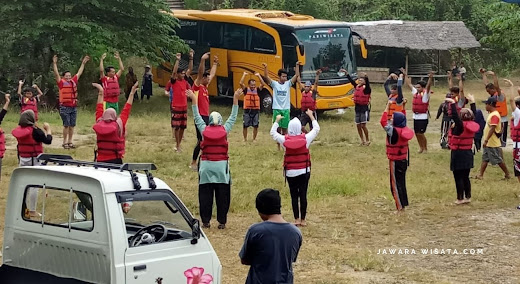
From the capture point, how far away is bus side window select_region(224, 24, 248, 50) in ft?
91.0

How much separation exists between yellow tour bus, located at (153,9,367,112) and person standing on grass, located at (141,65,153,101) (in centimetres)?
193

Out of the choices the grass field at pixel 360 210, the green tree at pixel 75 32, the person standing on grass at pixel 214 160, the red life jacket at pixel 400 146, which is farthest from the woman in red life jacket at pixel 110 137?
the green tree at pixel 75 32

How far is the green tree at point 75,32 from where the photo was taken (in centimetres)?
2480

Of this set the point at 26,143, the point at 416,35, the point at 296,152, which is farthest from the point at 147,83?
the point at 296,152

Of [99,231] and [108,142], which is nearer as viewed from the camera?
[99,231]

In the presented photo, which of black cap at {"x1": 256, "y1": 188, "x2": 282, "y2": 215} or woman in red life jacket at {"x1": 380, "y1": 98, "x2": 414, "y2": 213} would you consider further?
woman in red life jacket at {"x1": 380, "y1": 98, "x2": 414, "y2": 213}

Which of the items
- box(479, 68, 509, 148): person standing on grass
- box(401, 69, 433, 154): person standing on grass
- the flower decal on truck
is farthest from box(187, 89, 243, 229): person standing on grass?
box(401, 69, 433, 154): person standing on grass

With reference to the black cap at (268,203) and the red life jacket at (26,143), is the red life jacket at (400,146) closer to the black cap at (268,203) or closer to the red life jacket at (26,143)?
the red life jacket at (26,143)

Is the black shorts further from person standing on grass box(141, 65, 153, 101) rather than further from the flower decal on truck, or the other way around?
person standing on grass box(141, 65, 153, 101)

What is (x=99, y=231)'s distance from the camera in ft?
22.4

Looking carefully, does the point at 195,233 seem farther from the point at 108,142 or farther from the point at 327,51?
the point at 327,51

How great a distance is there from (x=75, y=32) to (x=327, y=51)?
24.4ft

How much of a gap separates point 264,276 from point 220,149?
184 inches

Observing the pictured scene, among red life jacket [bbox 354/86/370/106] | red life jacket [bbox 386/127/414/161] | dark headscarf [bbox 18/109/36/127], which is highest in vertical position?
dark headscarf [bbox 18/109/36/127]
